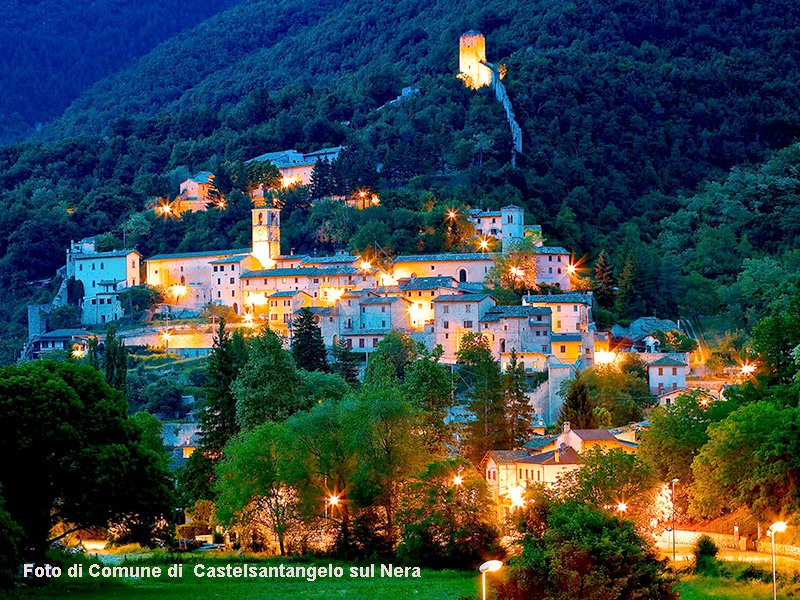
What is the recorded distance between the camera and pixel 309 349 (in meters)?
68.0

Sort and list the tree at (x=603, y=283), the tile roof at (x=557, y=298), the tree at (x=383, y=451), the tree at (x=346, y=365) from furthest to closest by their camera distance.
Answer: the tree at (x=603, y=283)
the tile roof at (x=557, y=298)
the tree at (x=346, y=365)
the tree at (x=383, y=451)

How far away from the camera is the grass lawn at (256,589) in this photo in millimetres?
30156

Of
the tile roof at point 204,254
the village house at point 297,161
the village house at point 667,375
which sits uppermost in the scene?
the village house at point 297,161

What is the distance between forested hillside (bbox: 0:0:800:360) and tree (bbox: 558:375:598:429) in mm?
23987

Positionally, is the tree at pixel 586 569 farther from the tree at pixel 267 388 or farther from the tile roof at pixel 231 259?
the tile roof at pixel 231 259

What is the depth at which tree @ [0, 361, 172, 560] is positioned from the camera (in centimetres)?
3184

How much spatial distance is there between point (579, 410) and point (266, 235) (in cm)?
3765

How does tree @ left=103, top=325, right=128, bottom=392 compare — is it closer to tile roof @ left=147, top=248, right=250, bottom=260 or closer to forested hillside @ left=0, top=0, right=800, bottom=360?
forested hillside @ left=0, top=0, right=800, bottom=360

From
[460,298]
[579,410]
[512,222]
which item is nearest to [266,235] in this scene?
[512,222]

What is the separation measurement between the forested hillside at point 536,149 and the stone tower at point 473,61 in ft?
7.77

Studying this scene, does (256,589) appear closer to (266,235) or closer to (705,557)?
(705,557)

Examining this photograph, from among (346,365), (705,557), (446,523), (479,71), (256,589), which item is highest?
(479,71)

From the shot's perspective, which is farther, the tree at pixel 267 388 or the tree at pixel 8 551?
the tree at pixel 267 388

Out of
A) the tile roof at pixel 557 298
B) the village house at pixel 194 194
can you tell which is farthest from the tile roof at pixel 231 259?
the tile roof at pixel 557 298
